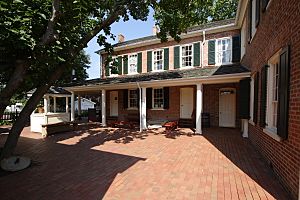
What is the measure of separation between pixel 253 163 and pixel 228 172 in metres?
1.09

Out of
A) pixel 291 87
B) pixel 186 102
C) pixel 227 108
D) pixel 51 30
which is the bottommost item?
pixel 227 108

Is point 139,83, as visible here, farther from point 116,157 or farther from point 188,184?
point 188,184

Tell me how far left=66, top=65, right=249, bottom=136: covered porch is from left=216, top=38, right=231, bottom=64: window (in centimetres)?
86

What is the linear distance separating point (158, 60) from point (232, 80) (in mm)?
6225

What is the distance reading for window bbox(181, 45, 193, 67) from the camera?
12820 mm

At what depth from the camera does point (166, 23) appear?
9.55 meters

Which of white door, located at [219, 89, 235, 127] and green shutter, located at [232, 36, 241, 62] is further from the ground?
green shutter, located at [232, 36, 241, 62]

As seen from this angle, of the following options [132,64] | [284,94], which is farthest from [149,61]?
[284,94]

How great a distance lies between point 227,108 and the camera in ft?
39.2

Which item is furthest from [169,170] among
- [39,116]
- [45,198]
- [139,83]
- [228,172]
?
[39,116]

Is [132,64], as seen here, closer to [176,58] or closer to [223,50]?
[176,58]

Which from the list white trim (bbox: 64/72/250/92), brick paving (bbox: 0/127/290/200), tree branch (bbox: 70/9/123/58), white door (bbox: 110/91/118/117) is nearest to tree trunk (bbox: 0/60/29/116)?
brick paving (bbox: 0/127/290/200)

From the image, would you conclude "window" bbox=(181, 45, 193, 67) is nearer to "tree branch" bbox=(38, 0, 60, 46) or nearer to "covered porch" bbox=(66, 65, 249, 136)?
"covered porch" bbox=(66, 65, 249, 136)

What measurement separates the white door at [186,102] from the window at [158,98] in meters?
1.43
